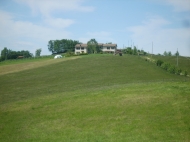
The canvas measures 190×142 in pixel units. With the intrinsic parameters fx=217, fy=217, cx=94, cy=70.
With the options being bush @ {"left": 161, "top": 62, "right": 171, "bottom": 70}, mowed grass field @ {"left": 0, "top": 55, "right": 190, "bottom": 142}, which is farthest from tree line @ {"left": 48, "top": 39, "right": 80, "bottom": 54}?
mowed grass field @ {"left": 0, "top": 55, "right": 190, "bottom": 142}

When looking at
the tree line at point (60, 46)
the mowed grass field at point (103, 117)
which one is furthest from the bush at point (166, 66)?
the tree line at point (60, 46)

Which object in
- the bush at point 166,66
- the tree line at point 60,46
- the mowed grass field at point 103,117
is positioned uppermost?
the tree line at point 60,46

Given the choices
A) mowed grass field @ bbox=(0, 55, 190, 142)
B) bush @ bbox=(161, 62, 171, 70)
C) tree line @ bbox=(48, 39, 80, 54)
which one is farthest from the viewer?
tree line @ bbox=(48, 39, 80, 54)

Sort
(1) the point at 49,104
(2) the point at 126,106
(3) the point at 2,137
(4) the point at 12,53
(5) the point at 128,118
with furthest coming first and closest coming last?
1. (4) the point at 12,53
2. (1) the point at 49,104
3. (2) the point at 126,106
4. (5) the point at 128,118
5. (3) the point at 2,137

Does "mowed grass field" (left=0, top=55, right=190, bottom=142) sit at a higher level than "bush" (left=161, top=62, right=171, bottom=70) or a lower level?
lower

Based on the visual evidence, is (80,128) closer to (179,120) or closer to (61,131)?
(61,131)

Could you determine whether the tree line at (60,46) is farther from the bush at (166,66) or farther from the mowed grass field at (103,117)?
the mowed grass field at (103,117)

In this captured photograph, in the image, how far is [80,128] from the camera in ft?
50.4

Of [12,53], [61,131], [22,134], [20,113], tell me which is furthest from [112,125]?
[12,53]

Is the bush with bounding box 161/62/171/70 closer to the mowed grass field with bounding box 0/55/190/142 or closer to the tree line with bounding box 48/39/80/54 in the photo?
the mowed grass field with bounding box 0/55/190/142

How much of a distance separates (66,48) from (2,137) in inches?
6197

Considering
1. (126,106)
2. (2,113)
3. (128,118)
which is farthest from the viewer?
(2,113)

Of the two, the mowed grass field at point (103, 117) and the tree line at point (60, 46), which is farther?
the tree line at point (60, 46)

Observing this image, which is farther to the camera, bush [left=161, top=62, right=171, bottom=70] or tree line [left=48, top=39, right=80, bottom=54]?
tree line [left=48, top=39, right=80, bottom=54]
